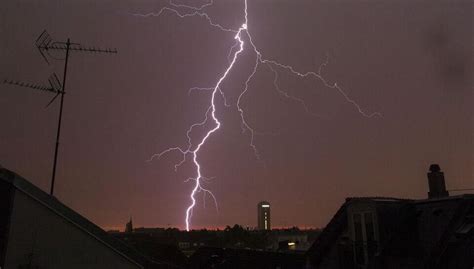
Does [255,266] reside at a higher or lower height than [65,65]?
lower

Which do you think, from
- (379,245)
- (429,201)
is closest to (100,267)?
(379,245)

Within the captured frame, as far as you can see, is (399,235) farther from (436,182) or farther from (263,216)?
(263,216)

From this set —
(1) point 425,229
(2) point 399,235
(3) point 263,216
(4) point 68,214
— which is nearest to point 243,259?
(2) point 399,235

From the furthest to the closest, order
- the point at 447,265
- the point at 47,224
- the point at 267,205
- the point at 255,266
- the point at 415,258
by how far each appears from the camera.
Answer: the point at 267,205, the point at 255,266, the point at 415,258, the point at 447,265, the point at 47,224

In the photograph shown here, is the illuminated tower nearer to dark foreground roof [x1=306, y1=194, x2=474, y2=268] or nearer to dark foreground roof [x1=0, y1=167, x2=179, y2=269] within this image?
dark foreground roof [x1=306, y1=194, x2=474, y2=268]

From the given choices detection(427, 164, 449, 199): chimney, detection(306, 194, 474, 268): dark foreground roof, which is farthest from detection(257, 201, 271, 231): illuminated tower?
detection(306, 194, 474, 268): dark foreground roof

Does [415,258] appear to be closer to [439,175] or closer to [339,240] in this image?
[339,240]

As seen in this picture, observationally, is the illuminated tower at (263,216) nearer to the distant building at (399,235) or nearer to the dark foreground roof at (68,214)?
the distant building at (399,235)
